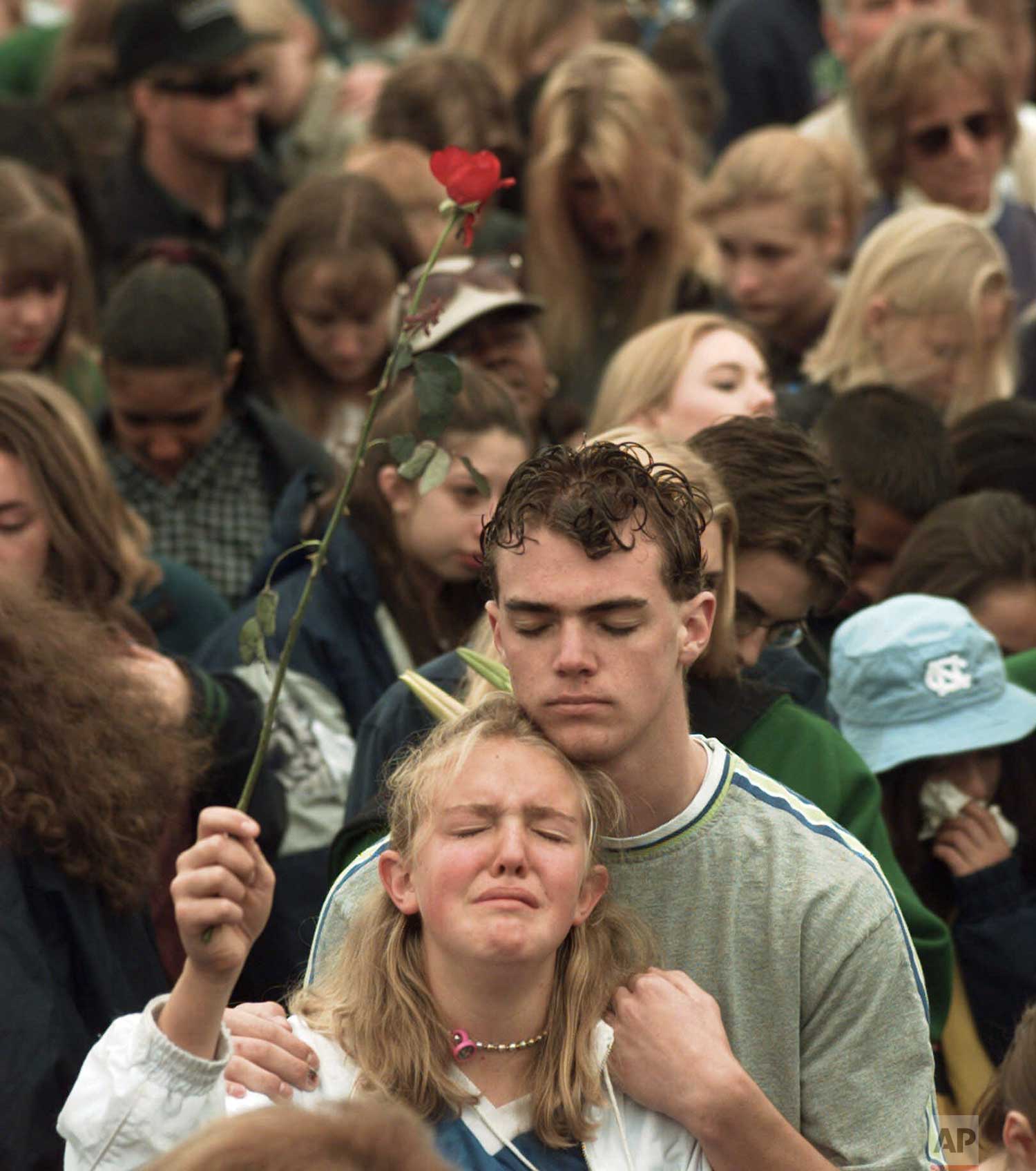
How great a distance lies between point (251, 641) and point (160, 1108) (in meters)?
0.71

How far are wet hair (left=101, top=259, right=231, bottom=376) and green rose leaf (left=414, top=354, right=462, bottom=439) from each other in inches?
111

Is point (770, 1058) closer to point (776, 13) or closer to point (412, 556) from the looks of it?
point (412, 556)

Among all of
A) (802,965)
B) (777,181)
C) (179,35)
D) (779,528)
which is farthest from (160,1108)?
(179,35)

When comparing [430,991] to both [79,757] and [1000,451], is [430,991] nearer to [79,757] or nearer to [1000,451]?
[79,757]

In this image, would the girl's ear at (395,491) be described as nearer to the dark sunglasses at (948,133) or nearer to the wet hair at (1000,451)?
the wet hair at (1000,451)

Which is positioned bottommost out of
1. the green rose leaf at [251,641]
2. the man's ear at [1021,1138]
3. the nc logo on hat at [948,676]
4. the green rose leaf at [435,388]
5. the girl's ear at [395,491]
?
the man's ear at [1021,1138]

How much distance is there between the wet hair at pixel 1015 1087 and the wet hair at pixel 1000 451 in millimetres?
2752

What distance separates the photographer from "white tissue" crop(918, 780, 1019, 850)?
15.2ft

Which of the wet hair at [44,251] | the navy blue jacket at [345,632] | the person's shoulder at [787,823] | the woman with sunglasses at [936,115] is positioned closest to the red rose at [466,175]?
the person's shoulder at [787,823]

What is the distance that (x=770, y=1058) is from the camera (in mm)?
3344

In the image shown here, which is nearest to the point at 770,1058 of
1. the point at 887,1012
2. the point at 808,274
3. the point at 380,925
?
the point at 887,1012

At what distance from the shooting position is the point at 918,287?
6.38m

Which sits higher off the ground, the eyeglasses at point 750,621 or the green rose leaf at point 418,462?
the green rose leaf at point 418,462

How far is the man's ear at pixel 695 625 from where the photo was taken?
11.2 feet
